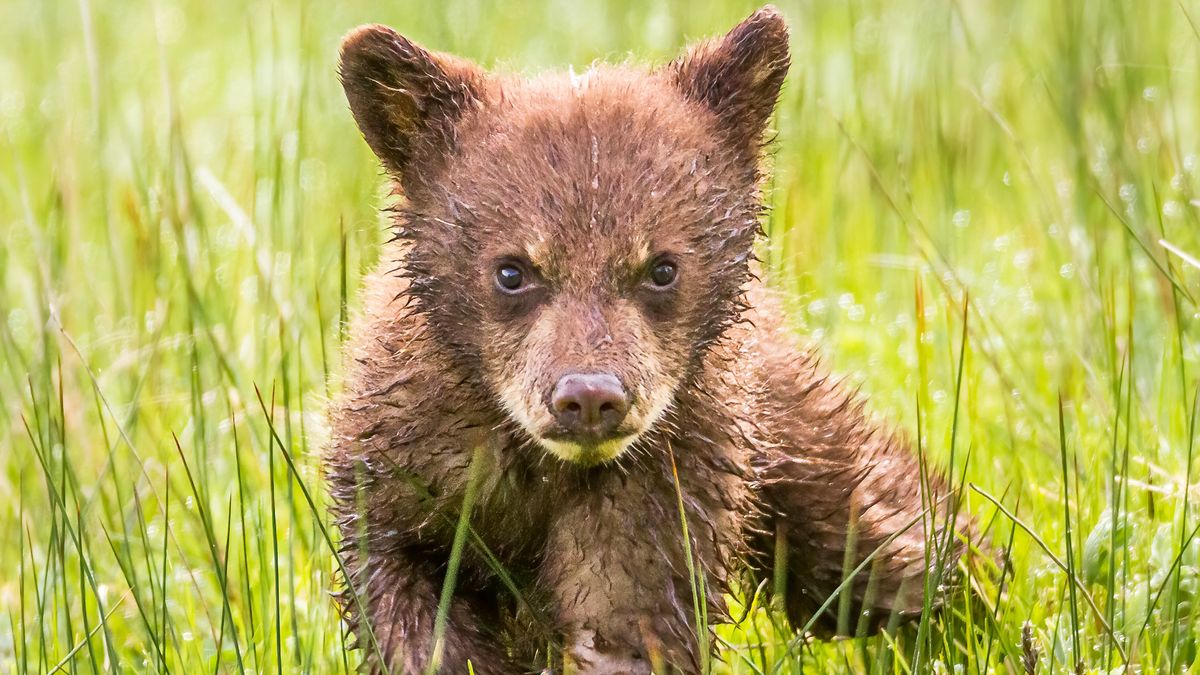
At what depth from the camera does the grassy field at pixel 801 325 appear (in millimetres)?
4641

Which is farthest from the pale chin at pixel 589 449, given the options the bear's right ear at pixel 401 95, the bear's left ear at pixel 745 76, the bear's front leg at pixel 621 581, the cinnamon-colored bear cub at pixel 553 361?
Result: the bear's left ear at pixel 745 76

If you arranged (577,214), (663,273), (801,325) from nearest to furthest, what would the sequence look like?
(577,214) < (663,273) < (801,325)

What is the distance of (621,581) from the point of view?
173 inches

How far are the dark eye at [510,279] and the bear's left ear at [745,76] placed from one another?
0.76 m

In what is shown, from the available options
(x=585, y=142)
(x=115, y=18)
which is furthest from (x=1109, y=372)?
(x=115, y=18)

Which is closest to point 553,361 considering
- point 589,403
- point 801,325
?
point 589,403

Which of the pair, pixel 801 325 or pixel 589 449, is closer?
pixel 589 449

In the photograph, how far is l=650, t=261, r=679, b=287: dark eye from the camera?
4.29m

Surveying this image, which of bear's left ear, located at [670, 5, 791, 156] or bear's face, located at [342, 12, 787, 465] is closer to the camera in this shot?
bear's face, located at [342, 12, 787, 465]

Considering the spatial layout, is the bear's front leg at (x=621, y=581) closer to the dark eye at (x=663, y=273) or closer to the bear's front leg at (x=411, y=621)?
the bear's front leg at (x=411, y=621)

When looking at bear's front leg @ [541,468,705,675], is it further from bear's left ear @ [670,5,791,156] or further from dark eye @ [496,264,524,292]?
bear's left ear @ [670,5,791,156]

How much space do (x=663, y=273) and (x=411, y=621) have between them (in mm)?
1091

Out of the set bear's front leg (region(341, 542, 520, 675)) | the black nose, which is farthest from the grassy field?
the black nose

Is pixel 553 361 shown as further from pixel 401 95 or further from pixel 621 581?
pixel 401 95
